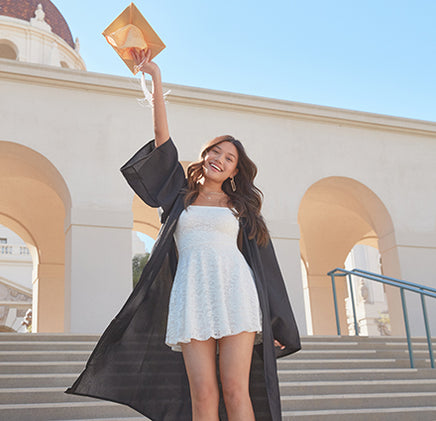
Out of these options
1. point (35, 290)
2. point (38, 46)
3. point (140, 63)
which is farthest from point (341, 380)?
point (38, 46)

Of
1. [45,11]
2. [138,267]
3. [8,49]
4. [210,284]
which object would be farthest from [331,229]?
[45,11]

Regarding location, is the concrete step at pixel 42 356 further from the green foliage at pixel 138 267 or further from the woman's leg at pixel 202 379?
the green foliage at pixel 138 267

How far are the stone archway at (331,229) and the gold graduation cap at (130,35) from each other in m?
8.75

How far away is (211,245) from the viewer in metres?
2.77

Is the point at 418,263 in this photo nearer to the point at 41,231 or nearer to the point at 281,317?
the point at 41,231

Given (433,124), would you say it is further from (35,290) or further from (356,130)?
(35,290)

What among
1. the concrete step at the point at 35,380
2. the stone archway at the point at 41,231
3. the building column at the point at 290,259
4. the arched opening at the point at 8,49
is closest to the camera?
the concrete step at the point at 35,380

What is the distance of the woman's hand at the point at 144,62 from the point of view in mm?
3010

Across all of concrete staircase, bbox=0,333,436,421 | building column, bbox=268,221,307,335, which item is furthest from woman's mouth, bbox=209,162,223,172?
building column, bbox=268,221,307,335

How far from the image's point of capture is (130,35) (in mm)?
2982

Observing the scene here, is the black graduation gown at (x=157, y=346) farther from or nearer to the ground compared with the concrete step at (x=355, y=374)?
farther from the ground

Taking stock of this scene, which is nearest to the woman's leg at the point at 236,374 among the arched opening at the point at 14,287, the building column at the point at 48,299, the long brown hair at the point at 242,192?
the long brown hair at the point at 242,192

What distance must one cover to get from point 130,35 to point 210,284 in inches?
54.4

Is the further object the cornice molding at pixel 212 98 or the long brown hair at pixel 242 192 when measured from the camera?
the cornice molding at pixel 212 98
